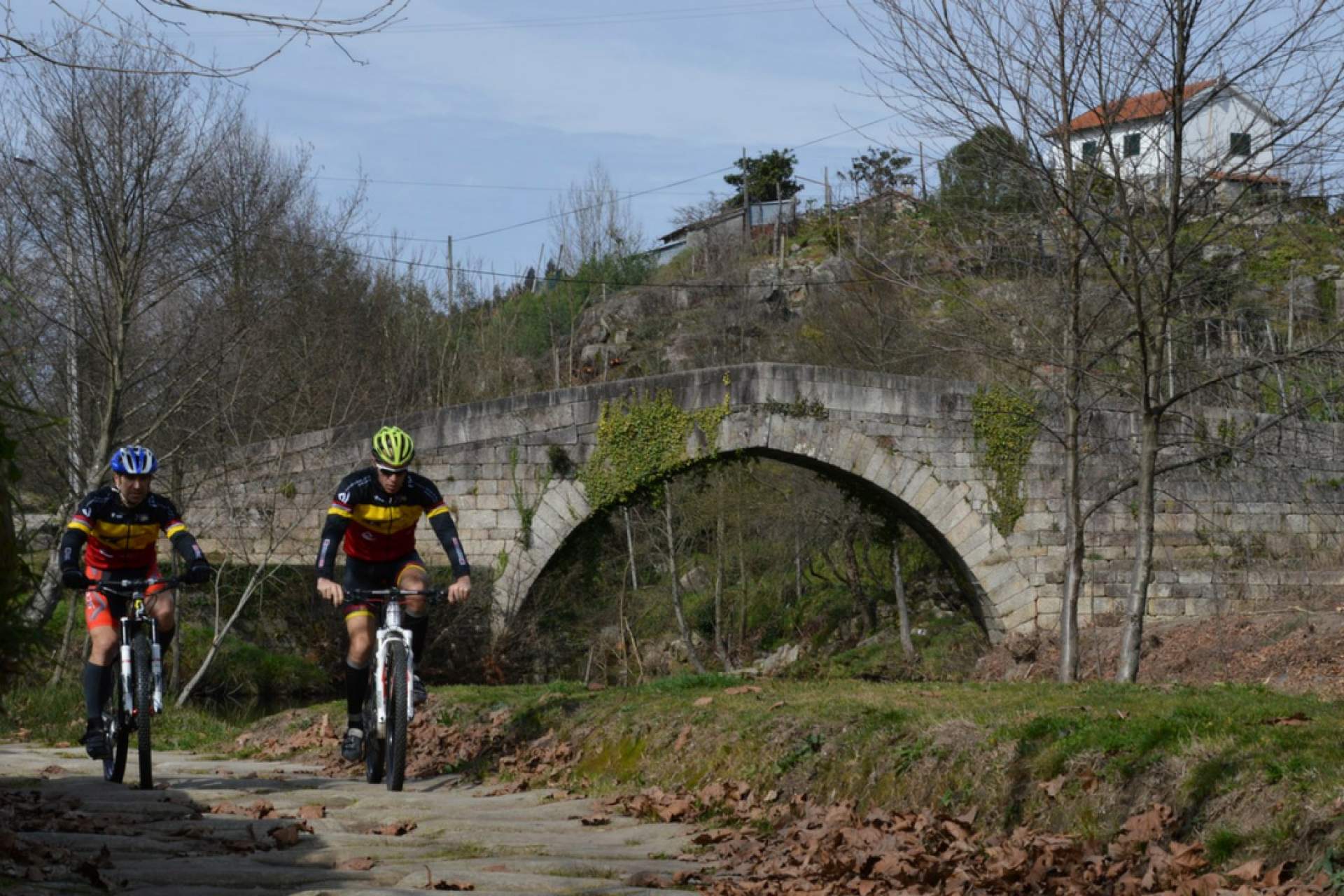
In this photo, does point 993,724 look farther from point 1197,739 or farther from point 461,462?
point 461,462

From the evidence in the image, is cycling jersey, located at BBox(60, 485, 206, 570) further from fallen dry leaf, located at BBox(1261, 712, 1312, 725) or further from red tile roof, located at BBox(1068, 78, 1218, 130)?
red tile roof, located at BBox(1068, 78, 1218, 130)

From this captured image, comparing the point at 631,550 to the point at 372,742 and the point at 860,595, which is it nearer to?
the point at 860,595

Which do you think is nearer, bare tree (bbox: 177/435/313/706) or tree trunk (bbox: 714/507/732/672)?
bare tree (bbox: 177/435/313/706)

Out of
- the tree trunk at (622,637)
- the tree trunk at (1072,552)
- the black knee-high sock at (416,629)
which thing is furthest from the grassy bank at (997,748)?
the tree trunk at (622,637)

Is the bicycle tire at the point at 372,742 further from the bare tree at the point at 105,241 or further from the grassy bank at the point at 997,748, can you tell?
the bare tree at the point at 105,241

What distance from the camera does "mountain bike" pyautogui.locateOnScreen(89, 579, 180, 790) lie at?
7.22 m

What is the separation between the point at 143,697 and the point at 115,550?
2.76 feet

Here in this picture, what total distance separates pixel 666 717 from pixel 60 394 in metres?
15.5

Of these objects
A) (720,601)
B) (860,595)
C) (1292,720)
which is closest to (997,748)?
(1292,720)

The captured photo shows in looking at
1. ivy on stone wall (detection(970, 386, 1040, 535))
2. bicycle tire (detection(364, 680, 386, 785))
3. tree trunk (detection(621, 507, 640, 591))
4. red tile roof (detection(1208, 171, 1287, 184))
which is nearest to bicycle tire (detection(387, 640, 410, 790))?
bicycle tire (detection(364, 680, 386, 785))

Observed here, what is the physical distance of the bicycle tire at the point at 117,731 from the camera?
7.36 meters

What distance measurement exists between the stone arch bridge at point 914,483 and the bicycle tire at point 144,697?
11.8m

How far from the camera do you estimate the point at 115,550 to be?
765cm

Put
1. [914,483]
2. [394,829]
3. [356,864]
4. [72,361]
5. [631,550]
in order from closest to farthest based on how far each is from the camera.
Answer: [356,864], [394,829], [72,361], [914,483], [631,550]
